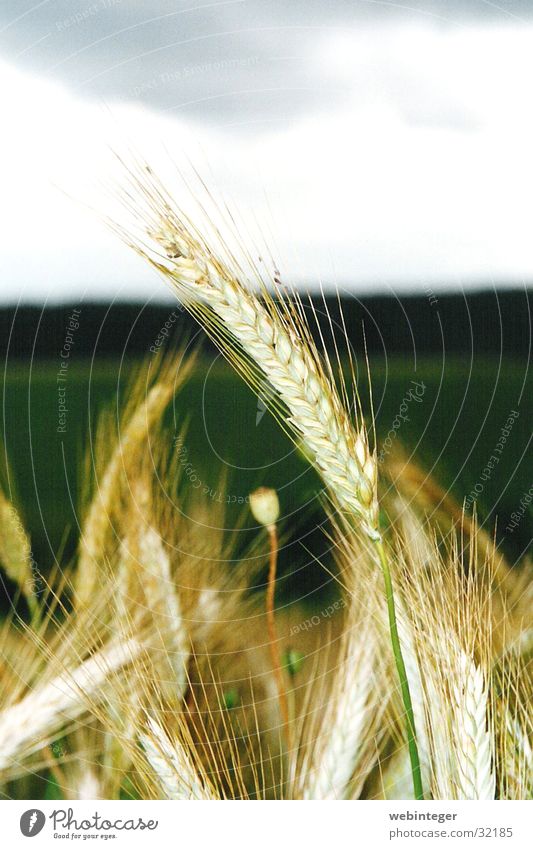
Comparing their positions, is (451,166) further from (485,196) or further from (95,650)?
(95,650)

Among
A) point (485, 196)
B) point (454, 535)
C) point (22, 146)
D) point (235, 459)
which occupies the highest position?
point (22, 146)

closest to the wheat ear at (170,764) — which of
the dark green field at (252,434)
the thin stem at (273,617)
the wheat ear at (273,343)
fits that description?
the thin stem at (273,617)

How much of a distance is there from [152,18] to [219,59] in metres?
0.11

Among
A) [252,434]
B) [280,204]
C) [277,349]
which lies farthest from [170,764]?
[280,204]

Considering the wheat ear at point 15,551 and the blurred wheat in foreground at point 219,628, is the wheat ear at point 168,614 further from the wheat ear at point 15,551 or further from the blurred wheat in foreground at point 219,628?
the wheat ear at point 15,551

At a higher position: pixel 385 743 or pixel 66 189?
pixel 66 189

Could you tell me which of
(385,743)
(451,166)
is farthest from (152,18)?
(385,743)

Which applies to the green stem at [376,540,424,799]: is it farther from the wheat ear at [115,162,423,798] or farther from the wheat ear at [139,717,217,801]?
the wheat ear at [139,717,217,801]

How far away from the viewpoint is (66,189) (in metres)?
1.01

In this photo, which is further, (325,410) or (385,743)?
(385,743)

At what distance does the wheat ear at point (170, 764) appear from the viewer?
96 cm

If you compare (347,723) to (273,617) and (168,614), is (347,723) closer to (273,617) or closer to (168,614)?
(273,617)

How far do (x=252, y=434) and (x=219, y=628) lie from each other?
27 cm

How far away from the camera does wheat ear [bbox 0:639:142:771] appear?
100 centimetres
